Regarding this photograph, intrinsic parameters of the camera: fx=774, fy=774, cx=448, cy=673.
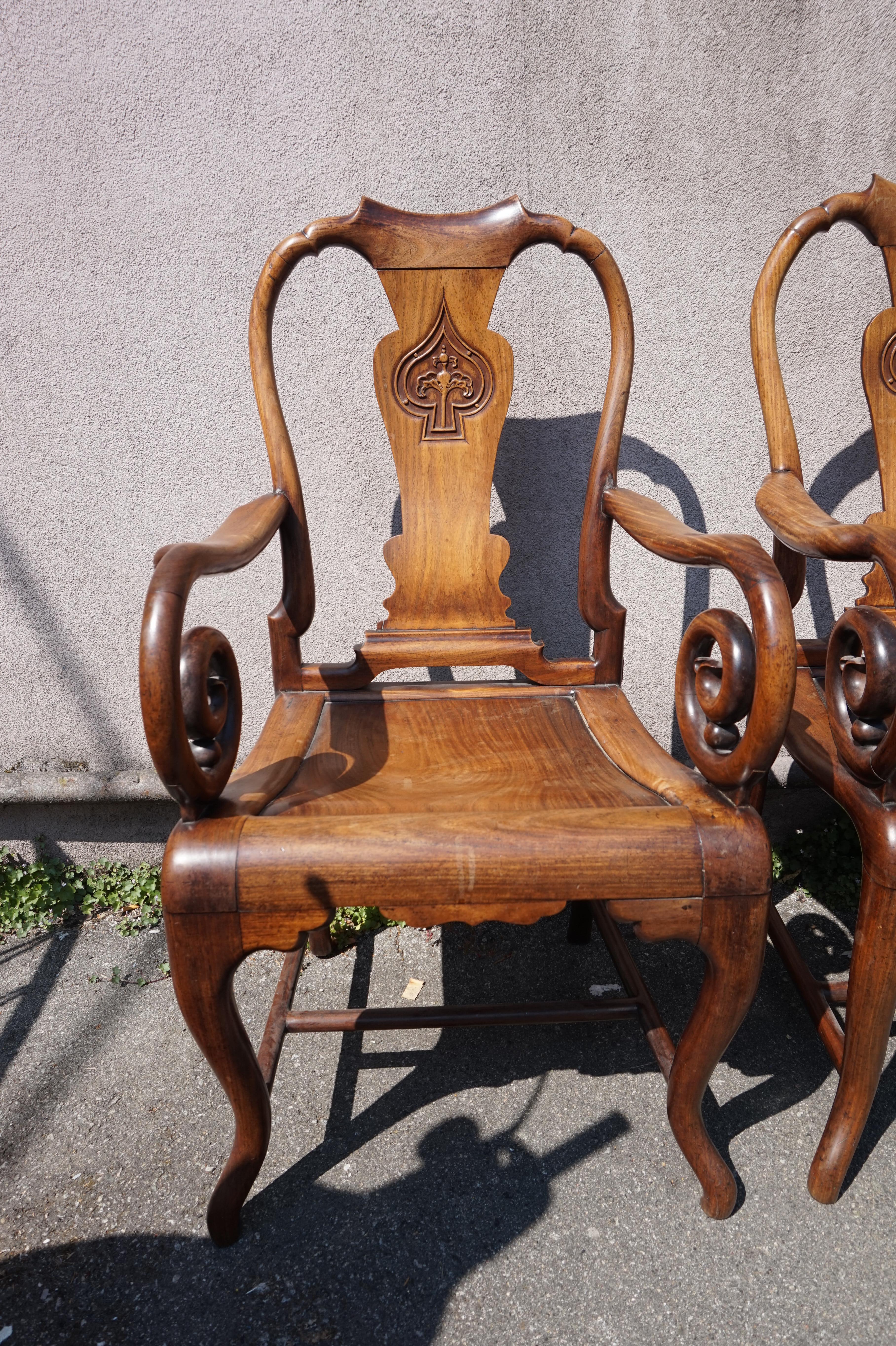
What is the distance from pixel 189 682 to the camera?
0.90 metres

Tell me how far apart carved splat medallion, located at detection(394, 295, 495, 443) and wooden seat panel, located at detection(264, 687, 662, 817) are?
50cm

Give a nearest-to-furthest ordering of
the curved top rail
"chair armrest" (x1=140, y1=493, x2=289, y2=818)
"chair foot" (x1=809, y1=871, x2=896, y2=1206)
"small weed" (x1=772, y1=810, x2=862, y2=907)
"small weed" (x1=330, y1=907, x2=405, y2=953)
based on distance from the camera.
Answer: "chair armrest" (x1=140, y1=493, x2=289, y2=818) < "chair foot" (x1=809, y1=871, x2=896, y2=1206) < the curved top rail < "small weed" (x1=330, y1=907, x2=405, y2=953) < "small weed" (x1=772, y1=810, x2=862, y2=907)

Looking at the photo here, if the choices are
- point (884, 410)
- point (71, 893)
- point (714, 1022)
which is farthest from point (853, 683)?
point (71, 893)

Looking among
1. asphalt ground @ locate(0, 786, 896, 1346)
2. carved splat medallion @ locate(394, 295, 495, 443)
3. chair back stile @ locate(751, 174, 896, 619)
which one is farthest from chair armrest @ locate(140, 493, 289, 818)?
chair back stile @ locate(751, 174, 896, 619)

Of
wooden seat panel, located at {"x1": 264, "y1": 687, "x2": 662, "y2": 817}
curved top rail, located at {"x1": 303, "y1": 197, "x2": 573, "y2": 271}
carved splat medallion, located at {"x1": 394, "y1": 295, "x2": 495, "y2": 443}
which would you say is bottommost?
wooden seat panel, located at {"x1": 264, "y1": 687, "x2": 662, "y2": 817}

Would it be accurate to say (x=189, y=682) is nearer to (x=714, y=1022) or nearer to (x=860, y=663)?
(x=714, y=1022)

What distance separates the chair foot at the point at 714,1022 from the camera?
95cm

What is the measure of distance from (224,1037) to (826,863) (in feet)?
5.19

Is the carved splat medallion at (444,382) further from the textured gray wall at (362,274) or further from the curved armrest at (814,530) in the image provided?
the curved armrest at (814,530)

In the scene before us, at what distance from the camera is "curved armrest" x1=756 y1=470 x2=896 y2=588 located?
100 centimetres

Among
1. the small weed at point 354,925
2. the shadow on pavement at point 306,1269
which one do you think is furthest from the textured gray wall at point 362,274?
the shadow on pavement at point 306,1269

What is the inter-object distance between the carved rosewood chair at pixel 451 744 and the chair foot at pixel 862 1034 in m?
0.17

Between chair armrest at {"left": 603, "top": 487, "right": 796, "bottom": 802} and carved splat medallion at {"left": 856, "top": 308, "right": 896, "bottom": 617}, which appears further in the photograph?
carved splat medallion at {"left": 856, "top": 308, "right": 896, "bottom": 617}

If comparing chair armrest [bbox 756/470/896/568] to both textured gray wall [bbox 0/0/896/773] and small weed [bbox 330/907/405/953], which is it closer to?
textured gray wall [bbox 0/0/896/773]
